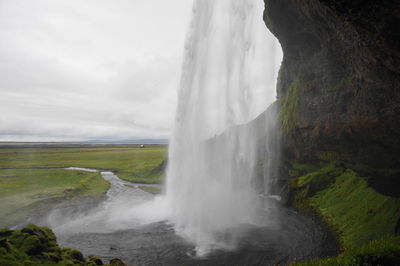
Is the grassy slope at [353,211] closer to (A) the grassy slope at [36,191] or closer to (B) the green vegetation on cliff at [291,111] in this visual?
(B) the green vegetation on cliff at [291,111]

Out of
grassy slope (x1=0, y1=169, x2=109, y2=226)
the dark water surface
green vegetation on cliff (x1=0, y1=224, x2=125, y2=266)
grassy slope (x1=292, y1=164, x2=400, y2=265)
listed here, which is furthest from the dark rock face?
grassy slope (x1=0, y1=169, x2=109, y2=226)

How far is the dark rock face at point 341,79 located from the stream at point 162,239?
11.0 meters

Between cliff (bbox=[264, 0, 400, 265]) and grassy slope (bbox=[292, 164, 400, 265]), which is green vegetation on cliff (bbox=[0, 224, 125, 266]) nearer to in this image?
grassy slope (bbox=[292, 164, 400, 265])

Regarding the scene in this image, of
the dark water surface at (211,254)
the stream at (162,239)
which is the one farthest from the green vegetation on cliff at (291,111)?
the dark water surface at (211,254)

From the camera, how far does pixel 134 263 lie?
20.4 m

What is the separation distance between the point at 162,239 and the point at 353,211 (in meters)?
22.4

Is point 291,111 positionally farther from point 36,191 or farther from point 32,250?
point 36,191

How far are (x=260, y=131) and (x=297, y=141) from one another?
1830cm

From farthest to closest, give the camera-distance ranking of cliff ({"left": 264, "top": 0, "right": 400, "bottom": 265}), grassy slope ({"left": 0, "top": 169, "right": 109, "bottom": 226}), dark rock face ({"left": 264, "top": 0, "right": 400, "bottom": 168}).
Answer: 1. grassy slope ({"left": 0, "top": 169, "right": 109, "bottom": 226})
2. dark rock face ({"left": 264, "top": 0, "right": 400, "bottom": 168})
3. cliff ({"left": 264, "top": 0, "right": 400, "bottom": 265})

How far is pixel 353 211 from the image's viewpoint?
2738cm

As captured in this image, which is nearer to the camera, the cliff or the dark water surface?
the cliff

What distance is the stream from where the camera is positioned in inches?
821

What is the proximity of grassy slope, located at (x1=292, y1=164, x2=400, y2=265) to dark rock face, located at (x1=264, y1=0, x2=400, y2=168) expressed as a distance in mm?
3508

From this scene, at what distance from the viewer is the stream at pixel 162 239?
2084 cm
